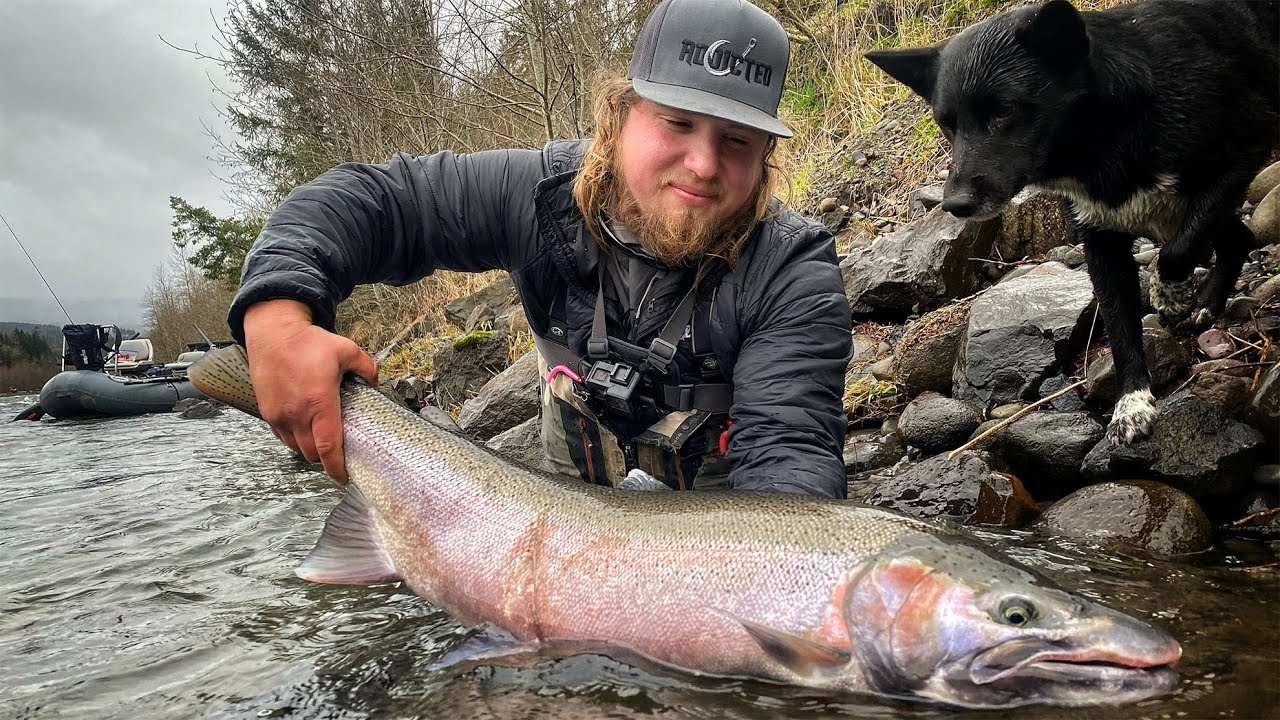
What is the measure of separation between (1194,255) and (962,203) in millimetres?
1017

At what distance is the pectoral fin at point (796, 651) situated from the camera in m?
2.03

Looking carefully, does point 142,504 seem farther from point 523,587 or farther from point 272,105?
point 272,105

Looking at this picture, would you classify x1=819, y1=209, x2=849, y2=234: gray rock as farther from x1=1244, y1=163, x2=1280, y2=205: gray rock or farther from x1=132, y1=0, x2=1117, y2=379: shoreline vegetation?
x1=1244, y1=163, x2=1280, y2=205: gray rock

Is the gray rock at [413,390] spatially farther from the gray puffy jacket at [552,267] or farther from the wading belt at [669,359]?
the wading belt at [669,359]

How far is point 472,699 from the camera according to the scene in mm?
2330

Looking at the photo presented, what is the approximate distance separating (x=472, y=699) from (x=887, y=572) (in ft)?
3.99

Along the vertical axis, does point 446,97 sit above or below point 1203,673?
above

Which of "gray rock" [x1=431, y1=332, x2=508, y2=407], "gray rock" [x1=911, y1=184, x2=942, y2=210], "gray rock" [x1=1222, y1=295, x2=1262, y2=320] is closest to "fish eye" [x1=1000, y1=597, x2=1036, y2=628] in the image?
"gray rock" [x1=1222, y1=295, x2=1262, y2=320]

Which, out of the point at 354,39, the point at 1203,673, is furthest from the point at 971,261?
the point at 354,39

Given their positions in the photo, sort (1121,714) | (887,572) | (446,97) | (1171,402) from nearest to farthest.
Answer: (1121,714) < (887,572) < (1171,402) < (446,97)

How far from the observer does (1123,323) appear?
3.75 meters

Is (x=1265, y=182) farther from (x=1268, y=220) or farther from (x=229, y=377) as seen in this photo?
(x=229, y=377)

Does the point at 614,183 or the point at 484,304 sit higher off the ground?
the point at 614,183

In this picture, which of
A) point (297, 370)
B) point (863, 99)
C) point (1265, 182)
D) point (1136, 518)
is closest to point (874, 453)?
point (1136, 518)
